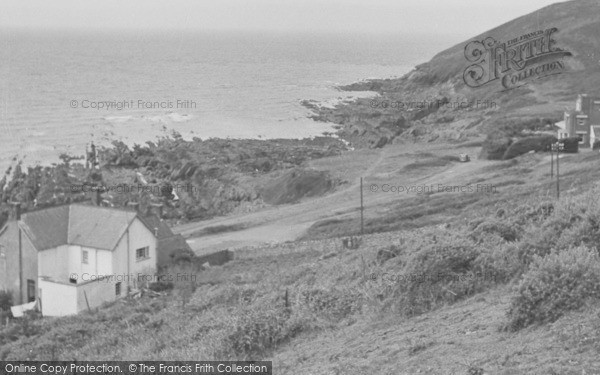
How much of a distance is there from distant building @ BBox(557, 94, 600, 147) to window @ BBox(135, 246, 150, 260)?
1499 inches

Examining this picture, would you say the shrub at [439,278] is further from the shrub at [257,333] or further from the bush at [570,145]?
the bush at [570,145]

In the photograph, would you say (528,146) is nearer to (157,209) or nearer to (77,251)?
(157,209)

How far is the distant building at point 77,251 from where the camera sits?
33125 millimetres

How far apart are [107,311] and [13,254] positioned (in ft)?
26.4

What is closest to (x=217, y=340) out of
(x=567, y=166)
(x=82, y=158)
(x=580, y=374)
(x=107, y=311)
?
(x=580, y=374)

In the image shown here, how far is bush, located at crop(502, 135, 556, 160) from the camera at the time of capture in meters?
63.0

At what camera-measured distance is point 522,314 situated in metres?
12.8

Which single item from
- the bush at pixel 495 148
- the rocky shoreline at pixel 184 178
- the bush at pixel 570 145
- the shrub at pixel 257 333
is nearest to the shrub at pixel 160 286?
the shrub at pixel 257 333

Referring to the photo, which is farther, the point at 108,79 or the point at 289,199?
the point at 108,79

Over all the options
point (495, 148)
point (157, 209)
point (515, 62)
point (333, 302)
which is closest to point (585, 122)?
point (495, 148)

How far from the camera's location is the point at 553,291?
12891mm

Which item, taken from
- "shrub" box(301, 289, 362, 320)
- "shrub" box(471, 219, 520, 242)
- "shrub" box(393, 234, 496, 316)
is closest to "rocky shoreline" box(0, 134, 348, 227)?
"shrub" box(301, 289, 362, 320)

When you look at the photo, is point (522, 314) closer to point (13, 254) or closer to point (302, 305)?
point (302, 305)

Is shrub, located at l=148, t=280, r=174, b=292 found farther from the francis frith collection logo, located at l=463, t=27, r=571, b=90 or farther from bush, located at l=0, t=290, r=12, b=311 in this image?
the francis frith collection logo, located at l=463, t=27, r=571, b=90
